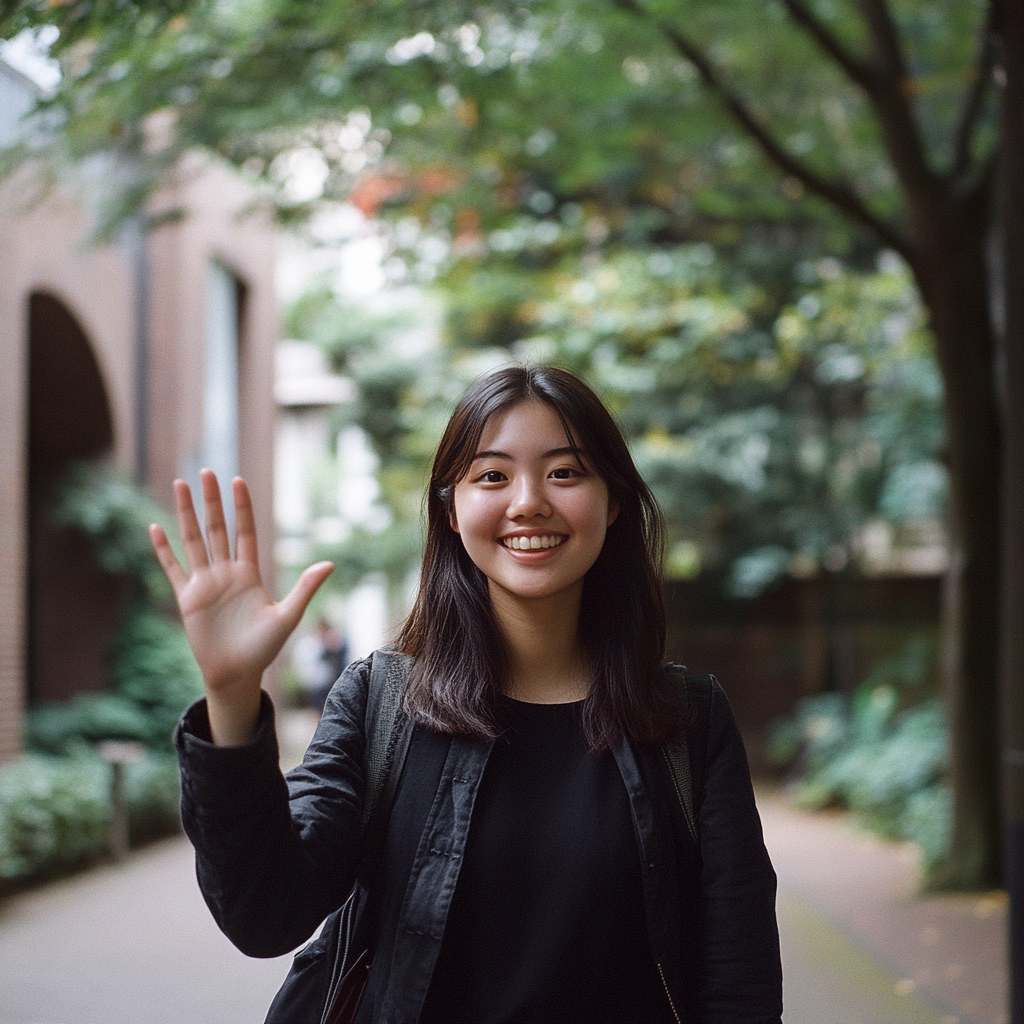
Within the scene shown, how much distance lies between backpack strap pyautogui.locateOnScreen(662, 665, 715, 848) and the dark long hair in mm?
A: 32

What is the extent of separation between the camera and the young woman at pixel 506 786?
1798 mm

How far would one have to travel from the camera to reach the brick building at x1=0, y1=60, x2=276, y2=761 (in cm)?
997

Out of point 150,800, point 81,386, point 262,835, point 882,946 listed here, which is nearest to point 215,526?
point 262,835

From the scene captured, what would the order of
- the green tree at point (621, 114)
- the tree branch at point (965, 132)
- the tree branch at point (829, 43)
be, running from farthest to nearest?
the tree branch at point (965, 132) < the tree branch at point (829, 43) < the green tree at point (621, 114)

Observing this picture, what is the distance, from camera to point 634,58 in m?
Answer: 8.76

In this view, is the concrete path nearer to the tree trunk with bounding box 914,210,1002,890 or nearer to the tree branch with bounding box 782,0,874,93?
the tree trunk with bounding box 914,210,1002,890

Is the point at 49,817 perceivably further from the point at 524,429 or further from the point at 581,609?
the point at 524,429

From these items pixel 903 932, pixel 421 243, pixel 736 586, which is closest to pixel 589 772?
pixel 903 932

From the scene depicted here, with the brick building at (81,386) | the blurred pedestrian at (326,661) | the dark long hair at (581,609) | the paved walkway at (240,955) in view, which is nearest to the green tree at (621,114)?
the paved walkway at (240,955)

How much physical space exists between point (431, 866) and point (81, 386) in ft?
38.3

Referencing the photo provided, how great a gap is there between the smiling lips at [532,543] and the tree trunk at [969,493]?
7332mm

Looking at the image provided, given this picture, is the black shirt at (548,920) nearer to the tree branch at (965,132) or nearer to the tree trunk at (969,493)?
the tree trunk at (969,493)

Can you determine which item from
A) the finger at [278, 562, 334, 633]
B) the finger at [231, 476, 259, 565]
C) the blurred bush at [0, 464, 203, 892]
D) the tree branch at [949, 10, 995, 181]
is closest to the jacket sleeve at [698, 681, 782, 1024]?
the finger at [278, 562, 334, 633]

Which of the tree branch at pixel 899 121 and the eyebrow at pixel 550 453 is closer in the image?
the eyebrow at pixel 550 453
